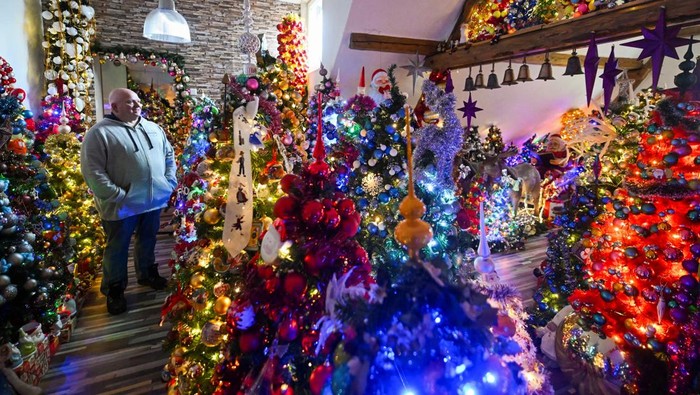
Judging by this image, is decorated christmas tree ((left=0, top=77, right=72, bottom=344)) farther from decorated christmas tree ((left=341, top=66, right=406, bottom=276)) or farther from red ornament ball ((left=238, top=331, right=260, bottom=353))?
decorated christmas tree ((left=341, top=66, right=406, bottom=276))

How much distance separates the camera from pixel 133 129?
2.71 metres

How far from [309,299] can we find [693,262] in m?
1.96

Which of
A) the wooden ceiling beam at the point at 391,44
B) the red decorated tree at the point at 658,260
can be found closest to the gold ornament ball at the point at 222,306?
the red decorated tree at the point at 658,260

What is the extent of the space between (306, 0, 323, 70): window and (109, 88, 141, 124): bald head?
11.1 feet

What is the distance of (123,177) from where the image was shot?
2660mm

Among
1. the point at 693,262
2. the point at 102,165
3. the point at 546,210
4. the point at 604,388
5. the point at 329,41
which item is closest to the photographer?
the point at 693,262

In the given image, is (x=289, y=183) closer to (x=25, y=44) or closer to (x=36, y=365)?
(x=36, y=365)

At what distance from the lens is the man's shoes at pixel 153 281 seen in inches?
130

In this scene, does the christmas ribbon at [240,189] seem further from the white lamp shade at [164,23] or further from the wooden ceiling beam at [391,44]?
the wooden ceiling beam at [391,44]

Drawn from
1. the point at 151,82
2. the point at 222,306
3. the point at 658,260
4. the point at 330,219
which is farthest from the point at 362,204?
the point at 151,82

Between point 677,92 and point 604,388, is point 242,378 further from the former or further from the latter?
point 677,92

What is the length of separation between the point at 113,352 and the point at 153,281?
0.92 metres

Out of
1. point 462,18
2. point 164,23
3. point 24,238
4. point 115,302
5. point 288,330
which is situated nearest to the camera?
point 288,330

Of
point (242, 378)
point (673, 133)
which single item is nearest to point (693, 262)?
point (673, 133)
